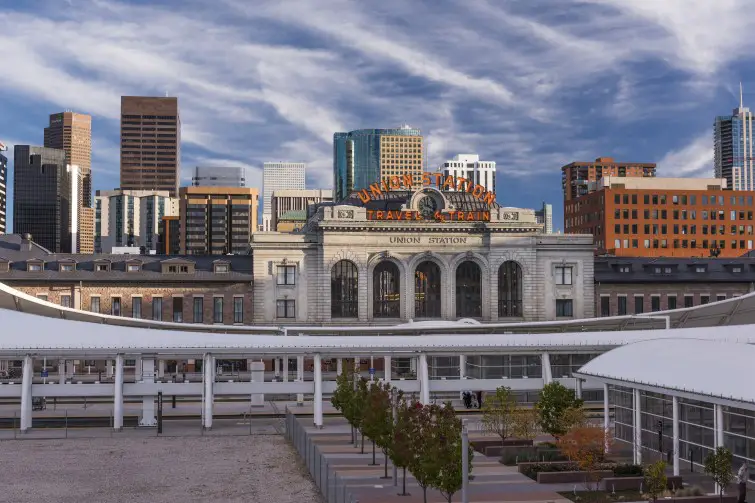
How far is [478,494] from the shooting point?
166ft

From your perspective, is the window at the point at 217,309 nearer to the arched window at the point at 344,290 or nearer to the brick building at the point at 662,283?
the arched window at the point at 344,290

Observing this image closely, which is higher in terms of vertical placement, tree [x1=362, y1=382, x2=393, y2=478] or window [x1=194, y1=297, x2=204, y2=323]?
window [x1=194, y1=297, x2=204, y2=323]

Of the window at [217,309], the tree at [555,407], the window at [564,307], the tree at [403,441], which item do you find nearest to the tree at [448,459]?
the tree at [403,441]

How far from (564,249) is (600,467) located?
79348 mm

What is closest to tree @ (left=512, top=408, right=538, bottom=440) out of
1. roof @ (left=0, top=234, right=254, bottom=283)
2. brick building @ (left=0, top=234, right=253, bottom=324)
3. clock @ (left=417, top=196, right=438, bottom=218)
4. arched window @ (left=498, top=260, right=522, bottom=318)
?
arched window @ (left=498, top=260, right=522, bottom=318)

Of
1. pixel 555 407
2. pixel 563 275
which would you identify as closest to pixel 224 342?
pixel 555 407

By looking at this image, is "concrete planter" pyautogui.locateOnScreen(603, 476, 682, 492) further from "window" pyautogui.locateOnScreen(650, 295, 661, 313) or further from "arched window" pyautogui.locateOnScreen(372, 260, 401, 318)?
"window" pyautogui.locateOnScreen(650, 295, 661, 313)

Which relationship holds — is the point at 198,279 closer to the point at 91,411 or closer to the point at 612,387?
the point at 91,411

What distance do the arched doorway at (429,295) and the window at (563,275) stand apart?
50.0 ft

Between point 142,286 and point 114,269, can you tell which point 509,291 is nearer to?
point 142,286

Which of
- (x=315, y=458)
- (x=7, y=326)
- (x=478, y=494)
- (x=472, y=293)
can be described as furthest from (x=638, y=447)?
(x=472, y=293)

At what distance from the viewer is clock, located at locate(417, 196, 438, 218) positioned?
13162cm

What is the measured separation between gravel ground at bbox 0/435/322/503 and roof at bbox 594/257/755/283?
78047mm

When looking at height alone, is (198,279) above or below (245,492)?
above
